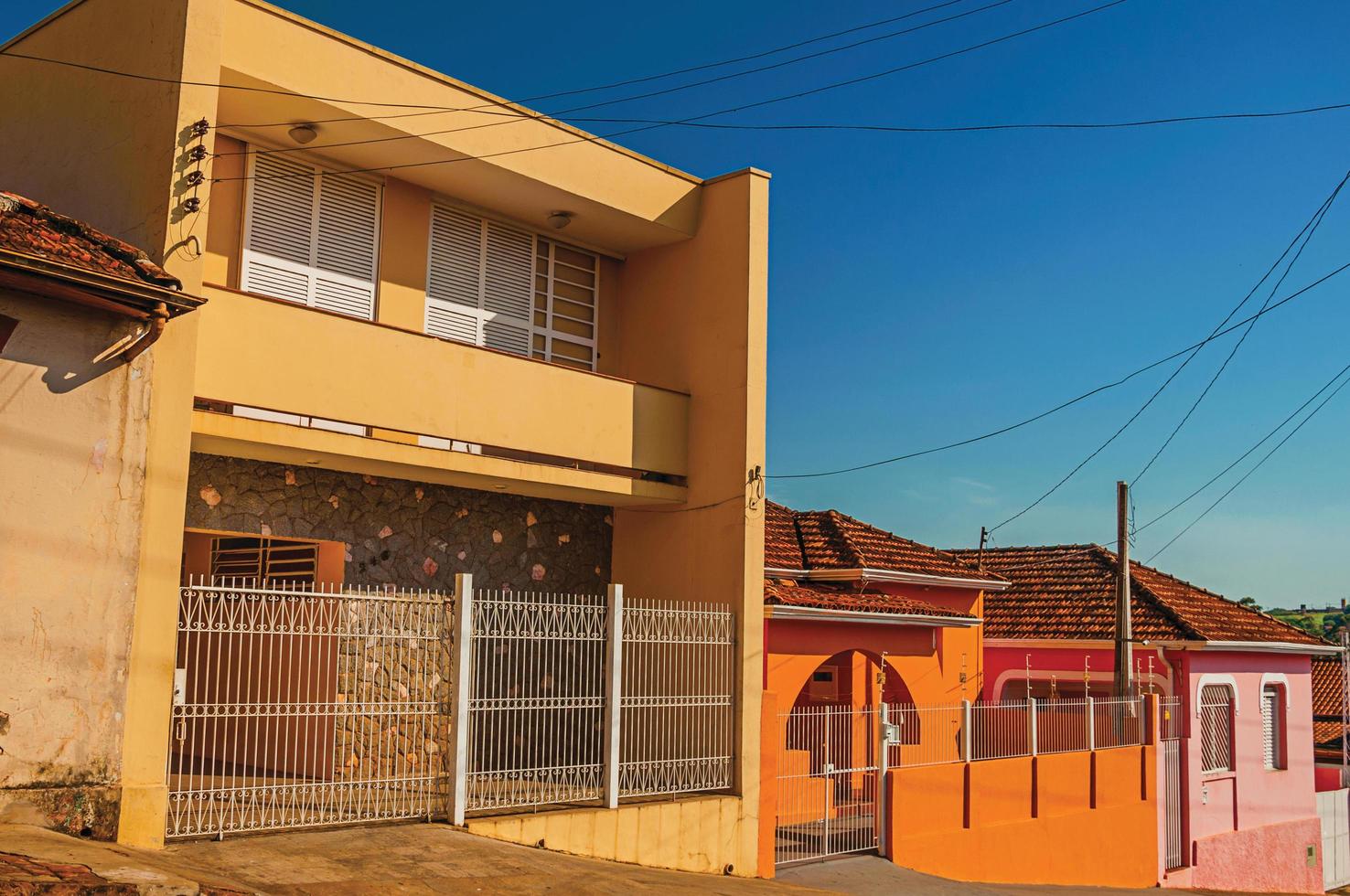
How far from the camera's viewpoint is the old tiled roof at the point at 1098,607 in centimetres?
2345

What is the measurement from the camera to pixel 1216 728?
22969 millimetres

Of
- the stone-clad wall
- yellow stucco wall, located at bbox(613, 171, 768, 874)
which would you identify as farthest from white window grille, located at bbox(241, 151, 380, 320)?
yellow stucco wall, located at bbox(613, 171, 768, 874)

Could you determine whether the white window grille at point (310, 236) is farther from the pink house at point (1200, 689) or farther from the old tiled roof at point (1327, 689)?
the old tiled roof at point (1327, 689)

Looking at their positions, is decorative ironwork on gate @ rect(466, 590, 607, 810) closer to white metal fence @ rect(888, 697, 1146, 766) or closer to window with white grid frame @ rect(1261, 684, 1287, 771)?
white metal fence @ rect(888, 697, 1146, 766)

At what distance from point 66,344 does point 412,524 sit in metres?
4.99

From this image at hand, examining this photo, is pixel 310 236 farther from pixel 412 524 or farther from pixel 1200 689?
pixel 1200 689

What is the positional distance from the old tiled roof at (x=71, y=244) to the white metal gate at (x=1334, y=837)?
2575 cm

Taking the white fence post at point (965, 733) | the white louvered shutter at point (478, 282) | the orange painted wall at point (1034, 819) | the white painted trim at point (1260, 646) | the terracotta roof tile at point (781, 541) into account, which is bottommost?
the orange painted wall at point (1034, 819)

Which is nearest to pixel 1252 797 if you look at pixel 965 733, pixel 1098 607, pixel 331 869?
pixel 1098 607

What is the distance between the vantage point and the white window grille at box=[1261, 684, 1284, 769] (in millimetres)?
24516

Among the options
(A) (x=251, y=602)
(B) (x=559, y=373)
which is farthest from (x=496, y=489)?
(A) (x=251, y=602)

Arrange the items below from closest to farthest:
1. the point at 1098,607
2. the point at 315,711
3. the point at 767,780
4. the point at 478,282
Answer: the point at 315,711, the point at 767,780, the point at 478,282, the point at 1098,607

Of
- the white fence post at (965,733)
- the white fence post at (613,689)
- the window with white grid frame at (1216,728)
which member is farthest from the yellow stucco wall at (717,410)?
the window with white grid frame at (1216,728)

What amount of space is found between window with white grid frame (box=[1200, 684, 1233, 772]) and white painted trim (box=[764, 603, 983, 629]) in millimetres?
5211
